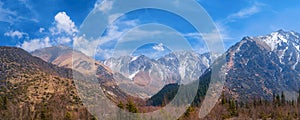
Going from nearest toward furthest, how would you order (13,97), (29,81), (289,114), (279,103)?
(289,114) → (279,103) → (13,97) → (29,81)

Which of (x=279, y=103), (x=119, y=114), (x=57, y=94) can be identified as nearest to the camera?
(x=119, y=114)

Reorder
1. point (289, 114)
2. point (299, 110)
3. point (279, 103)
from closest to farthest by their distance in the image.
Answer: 1. point (289, 114)
2. point (299, 110)
3. point (279, 103)

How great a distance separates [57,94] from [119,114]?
11262 cm

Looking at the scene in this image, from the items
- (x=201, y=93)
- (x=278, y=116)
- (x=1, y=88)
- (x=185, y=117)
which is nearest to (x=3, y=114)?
(x=185, y=117)

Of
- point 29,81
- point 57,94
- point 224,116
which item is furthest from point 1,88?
point 224,116

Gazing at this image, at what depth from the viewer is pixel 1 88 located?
18025cm

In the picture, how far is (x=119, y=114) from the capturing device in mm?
74625

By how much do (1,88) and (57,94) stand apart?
95.0 ft

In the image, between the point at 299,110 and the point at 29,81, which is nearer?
the point at 299,110

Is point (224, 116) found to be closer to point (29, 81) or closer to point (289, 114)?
point (289, 114)

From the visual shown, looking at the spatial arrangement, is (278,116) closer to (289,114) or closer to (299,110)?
(289,114)

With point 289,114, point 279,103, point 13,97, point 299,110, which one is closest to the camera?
point 289,114

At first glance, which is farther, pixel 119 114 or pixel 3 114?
pixel 3 114

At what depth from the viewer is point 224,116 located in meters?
101
